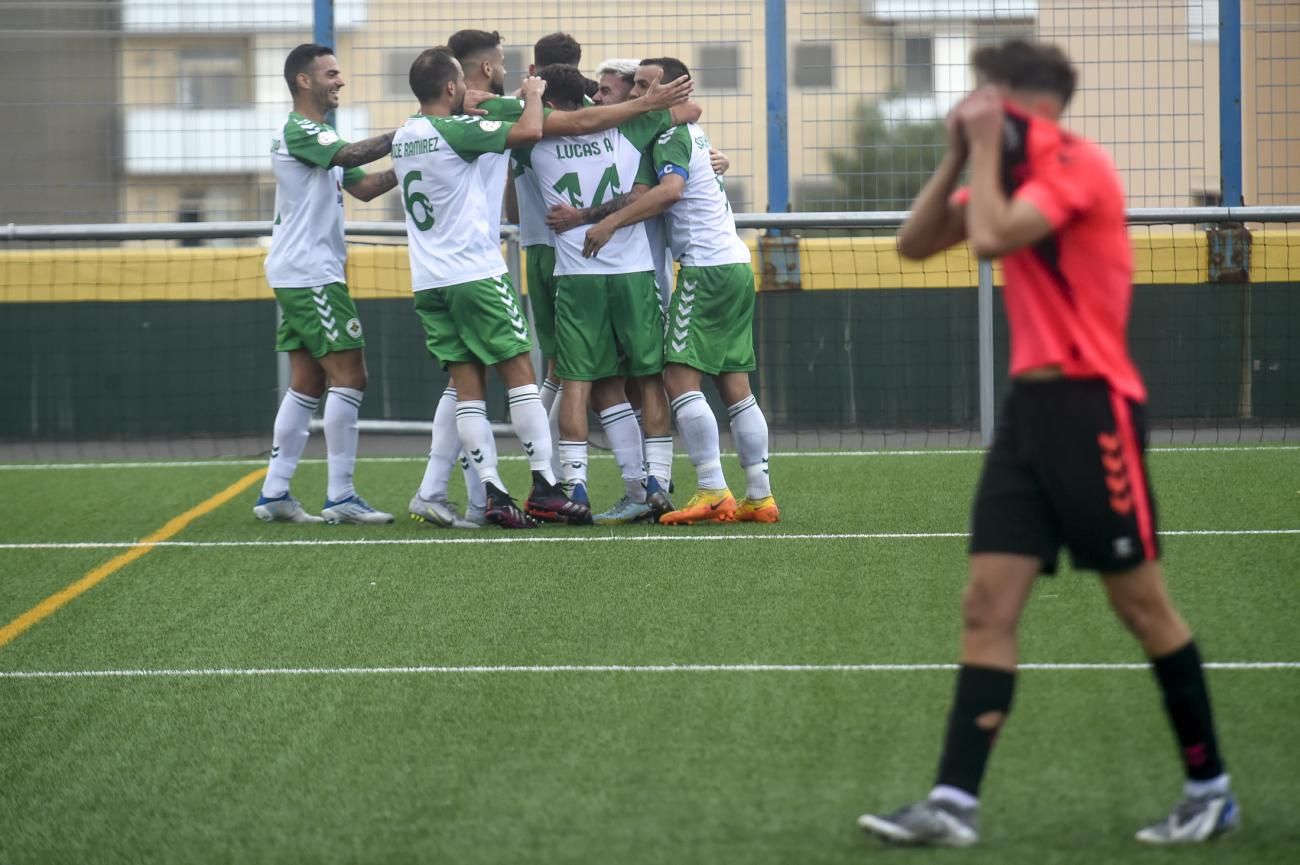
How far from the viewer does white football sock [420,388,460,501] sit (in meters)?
7.84

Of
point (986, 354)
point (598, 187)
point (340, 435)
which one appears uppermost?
point (598, 187)

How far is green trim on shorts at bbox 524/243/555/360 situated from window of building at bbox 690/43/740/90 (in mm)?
3955

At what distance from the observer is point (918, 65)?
38.3 feet


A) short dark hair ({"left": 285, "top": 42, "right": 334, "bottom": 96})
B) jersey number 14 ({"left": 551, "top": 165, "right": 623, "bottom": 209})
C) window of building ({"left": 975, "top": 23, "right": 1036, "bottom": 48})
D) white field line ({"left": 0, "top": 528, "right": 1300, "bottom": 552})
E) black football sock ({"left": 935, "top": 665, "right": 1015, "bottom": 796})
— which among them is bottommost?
white field line ({"left": 0, "top": 528, "right": 1300, "bottom": 552})

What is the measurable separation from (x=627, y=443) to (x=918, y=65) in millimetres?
4863

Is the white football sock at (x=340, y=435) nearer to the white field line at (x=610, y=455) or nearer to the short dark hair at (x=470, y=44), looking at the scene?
the short dark hair at (x=470, y=44)

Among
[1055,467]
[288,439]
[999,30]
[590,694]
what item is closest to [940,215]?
[1055,467]

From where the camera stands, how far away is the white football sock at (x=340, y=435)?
26.5 ft

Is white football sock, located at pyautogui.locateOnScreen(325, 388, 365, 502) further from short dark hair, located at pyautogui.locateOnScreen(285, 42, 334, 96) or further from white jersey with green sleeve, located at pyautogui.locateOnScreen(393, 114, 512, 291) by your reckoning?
short dark hair, located at pyautogui.locateOnScreen(285, 42, 334, 96)

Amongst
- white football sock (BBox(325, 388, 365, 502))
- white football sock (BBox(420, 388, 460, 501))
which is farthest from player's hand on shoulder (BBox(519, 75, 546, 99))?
white football sock (BBox(325, 388, 365, 502))

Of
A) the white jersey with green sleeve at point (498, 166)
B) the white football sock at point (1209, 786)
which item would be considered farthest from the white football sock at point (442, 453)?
the white football sock at point (1209, 786)

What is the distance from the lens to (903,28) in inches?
462

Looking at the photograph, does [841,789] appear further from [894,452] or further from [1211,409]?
[1211,409]

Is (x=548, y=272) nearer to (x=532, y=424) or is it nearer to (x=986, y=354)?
(x=532, y=424)
